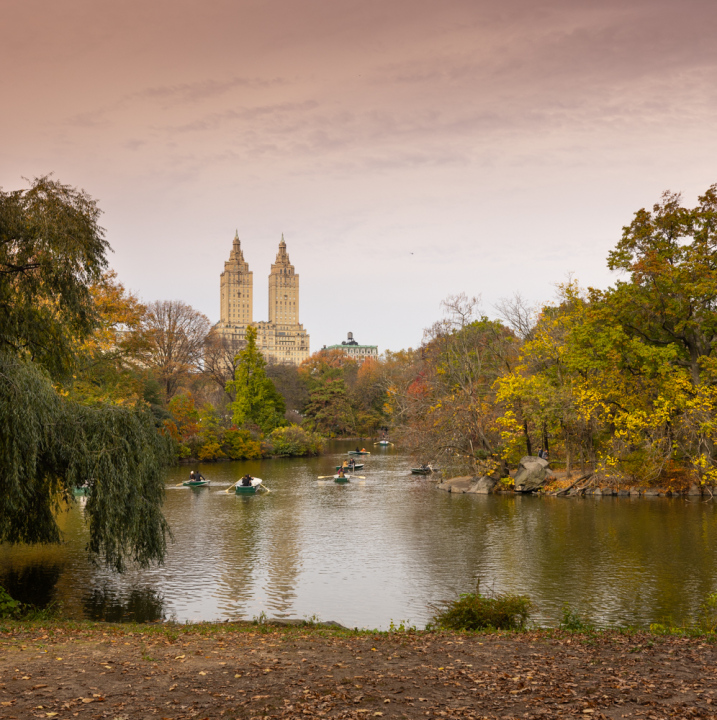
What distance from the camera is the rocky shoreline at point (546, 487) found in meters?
27.5

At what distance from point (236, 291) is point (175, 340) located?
400 ft

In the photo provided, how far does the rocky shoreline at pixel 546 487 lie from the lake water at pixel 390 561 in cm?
114

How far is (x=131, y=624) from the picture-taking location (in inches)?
437

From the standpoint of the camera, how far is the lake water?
42.4 feet

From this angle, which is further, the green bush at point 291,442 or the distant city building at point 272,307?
the distant city building at point 272,307

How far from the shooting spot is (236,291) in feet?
564

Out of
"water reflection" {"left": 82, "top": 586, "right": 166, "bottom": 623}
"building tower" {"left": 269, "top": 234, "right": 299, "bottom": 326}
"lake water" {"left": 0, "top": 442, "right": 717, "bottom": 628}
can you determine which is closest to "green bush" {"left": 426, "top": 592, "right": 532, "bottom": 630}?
"lake water" {"left": 0, "top": 442, "right": 717, "bottom": 628}

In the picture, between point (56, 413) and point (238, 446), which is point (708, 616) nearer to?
point (56, 413)

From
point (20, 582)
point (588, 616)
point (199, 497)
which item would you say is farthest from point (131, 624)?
point (199, 497)

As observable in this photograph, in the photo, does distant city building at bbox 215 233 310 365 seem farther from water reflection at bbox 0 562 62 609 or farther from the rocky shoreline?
water reflection at bbox 0 562 62 609

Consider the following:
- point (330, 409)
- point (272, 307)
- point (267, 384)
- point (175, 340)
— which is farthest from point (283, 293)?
point (175, 340)

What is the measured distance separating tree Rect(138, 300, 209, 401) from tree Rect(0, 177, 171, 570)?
37.3m

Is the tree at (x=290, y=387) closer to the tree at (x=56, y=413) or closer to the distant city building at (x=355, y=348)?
the tree at (x=56, y=413)

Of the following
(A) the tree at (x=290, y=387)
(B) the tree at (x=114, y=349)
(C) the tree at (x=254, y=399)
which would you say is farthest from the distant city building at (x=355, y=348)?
(B) the tree at (x=114, y=349)
